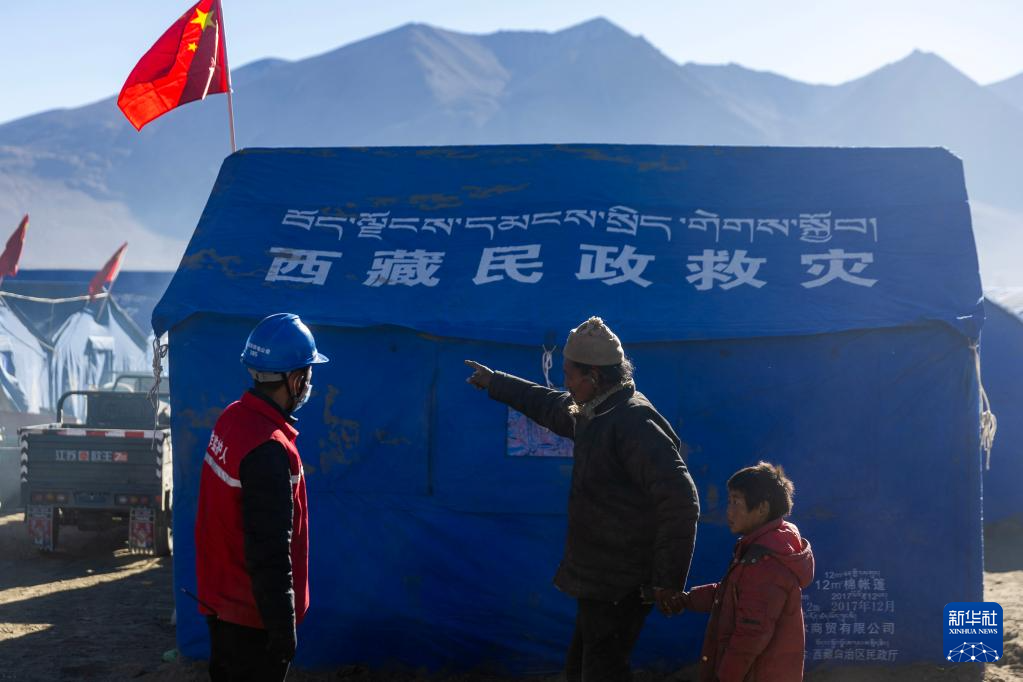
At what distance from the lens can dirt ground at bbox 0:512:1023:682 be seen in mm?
→ 5820

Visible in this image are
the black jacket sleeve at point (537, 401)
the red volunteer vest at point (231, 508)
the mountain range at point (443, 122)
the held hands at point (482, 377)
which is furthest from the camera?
the mountain range at point (443, 122)

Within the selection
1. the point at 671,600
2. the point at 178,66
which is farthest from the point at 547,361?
the point at 178,66

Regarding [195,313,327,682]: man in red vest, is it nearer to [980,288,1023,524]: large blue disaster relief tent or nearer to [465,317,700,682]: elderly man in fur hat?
[465,317,700,682]: elderly man in fur hat

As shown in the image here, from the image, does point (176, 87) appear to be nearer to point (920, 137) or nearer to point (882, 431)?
point (882, 431)

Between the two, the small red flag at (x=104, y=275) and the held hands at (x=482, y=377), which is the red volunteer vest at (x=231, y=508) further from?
the small red flag at (x=104, y=275)

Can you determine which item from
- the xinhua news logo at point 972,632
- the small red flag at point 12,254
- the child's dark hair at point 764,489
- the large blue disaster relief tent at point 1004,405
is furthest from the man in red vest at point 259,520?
the small red flag at point 12,254

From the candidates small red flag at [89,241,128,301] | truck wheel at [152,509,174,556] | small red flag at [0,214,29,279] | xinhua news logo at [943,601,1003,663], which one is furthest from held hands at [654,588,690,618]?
small red flag at [89,241,128,301]

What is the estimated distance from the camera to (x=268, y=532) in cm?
311

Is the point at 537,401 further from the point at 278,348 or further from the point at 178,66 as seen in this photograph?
the point at 178,66

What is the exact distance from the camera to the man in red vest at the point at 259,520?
3.12 m

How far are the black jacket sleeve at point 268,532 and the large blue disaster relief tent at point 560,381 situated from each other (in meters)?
2.66

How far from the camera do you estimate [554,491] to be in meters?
5.79

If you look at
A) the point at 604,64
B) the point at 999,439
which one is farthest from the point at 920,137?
the point at 999,439

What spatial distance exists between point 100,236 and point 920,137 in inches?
3692
